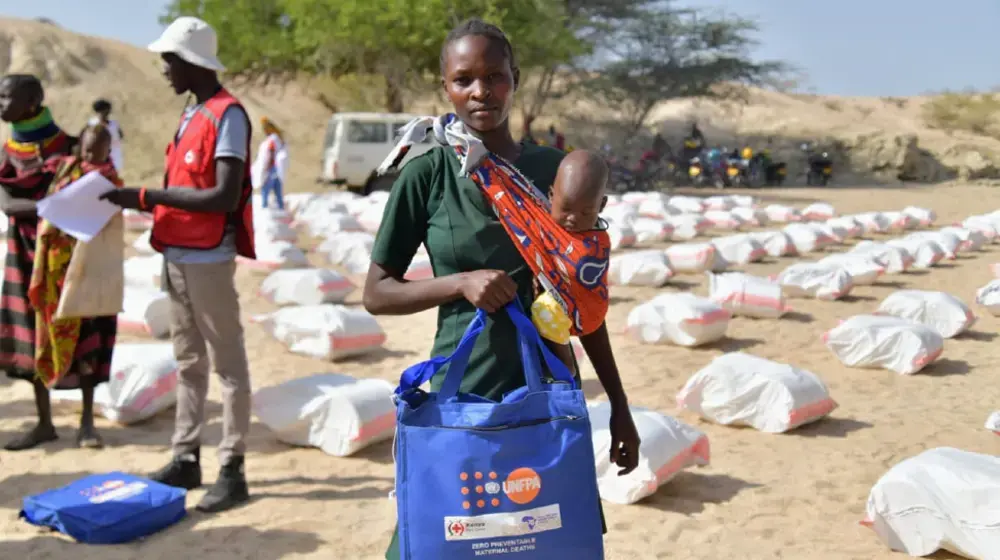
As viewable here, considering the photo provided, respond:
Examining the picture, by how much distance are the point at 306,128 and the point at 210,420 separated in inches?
1004

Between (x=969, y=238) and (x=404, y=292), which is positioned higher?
(x=404, y=292)

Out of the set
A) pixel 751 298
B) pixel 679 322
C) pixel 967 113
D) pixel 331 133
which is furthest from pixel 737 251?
pixel 967 113

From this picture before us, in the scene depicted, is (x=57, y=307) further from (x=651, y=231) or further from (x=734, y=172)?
(x=734, y=172)

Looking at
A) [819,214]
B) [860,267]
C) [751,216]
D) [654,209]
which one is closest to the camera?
[860,267]

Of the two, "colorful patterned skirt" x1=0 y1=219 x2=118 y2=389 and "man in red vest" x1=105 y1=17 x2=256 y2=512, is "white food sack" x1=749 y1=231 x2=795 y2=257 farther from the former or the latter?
"man in red vest" x1=105 y1=17 x2=256 y2=512

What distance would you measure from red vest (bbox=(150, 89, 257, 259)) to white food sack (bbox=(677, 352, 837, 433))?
2397 millimetres

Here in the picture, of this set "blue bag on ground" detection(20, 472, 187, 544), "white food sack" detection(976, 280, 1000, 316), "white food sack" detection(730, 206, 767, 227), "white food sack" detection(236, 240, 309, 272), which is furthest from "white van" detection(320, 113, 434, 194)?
"blue bag on ground" detection(20, 472, 187, 544)

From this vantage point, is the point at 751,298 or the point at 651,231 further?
the point at 651,231

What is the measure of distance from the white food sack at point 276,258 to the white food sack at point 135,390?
3.74 metres

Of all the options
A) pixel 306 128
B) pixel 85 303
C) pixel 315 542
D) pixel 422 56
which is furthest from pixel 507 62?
pixel 306 128

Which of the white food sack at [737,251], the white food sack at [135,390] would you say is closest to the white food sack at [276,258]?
the white food sack at [135,390]

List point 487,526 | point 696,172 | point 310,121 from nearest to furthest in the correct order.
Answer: point 487,526, point 696,172, point 310,121

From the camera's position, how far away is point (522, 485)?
1.35 m

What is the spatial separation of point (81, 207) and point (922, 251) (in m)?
8.36
